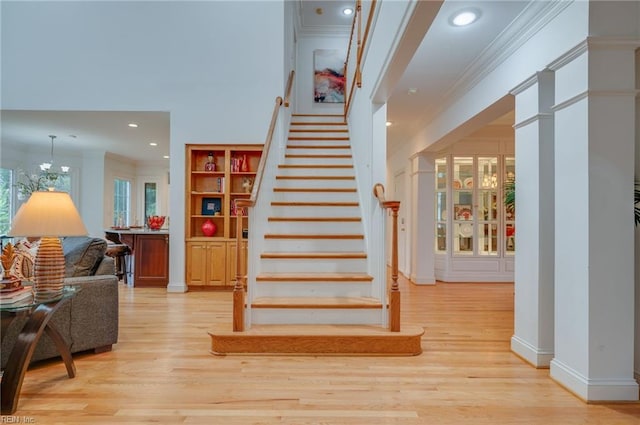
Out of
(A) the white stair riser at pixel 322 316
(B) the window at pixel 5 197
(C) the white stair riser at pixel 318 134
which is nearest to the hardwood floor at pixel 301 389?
(A) the white stair riser at pixel 322 316

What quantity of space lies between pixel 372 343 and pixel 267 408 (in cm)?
105

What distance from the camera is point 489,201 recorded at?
6.20 m

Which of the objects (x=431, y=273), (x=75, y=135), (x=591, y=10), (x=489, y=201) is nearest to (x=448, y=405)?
(x=591, y=10)

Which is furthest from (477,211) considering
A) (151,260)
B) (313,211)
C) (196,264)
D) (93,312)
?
(93,312)

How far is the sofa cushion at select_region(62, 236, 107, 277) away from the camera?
9.87 ft

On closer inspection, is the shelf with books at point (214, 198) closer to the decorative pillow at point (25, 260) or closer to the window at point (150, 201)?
the decorative pillow at point (25, 260)

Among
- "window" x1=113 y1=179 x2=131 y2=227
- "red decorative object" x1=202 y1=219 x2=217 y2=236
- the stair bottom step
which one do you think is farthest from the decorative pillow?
"window" x1=113 y1=179 x2=131 y2=227

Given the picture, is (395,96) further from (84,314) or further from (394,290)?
(84,314)

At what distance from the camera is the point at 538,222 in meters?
2.58

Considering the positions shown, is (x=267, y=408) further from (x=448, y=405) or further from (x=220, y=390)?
(x=448, y=405)

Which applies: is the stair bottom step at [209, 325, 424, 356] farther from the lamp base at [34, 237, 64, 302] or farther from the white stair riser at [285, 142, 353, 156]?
the white stair riser at [285, 142, 353, 156]

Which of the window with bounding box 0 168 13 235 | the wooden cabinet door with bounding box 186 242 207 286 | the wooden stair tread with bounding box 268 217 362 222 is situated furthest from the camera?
the window with bounding box 0 168 13 235

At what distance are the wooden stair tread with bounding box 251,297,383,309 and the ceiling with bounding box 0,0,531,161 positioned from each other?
198 centimetres

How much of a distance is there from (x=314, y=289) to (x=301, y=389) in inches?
45.6
